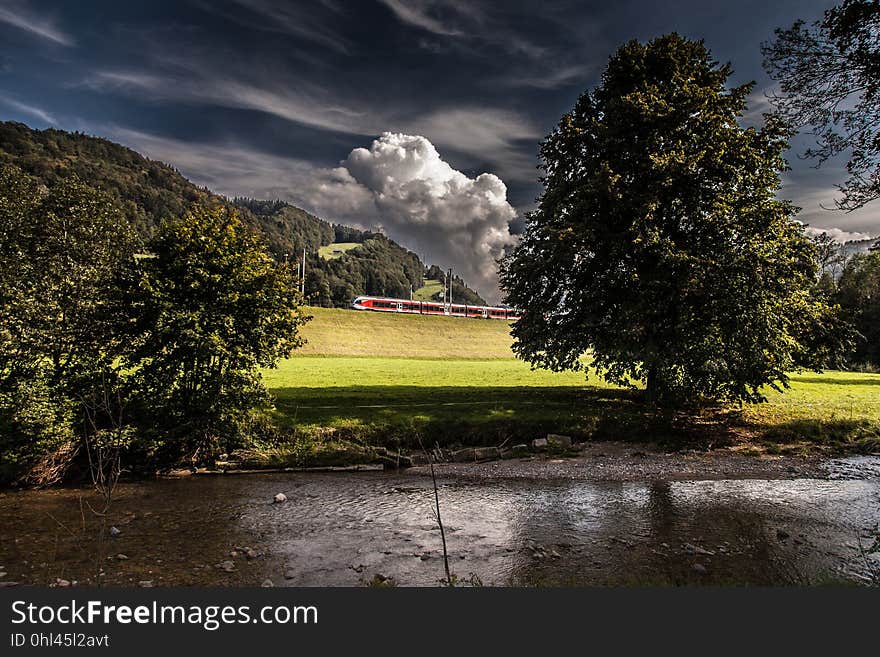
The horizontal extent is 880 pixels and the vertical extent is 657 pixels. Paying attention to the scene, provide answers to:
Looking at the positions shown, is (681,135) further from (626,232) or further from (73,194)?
(73,194)

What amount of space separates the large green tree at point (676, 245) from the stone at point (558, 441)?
416 centimetres

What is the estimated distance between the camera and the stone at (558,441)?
74.8ft

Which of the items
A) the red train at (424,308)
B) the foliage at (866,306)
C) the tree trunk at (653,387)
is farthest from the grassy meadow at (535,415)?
the red train at (424,308)

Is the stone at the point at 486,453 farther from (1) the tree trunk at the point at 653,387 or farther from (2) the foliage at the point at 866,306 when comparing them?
(2) the foliage at the point at 866,306

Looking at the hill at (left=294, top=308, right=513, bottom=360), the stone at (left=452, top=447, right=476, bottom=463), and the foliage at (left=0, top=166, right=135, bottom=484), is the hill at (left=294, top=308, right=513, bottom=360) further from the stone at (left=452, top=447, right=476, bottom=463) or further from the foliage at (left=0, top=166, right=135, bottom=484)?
the stone at (left=452, top=447, right=476, bottom=463)

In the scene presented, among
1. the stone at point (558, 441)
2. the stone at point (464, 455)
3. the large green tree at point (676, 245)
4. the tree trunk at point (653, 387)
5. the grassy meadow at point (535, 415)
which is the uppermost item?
the large green tree at point (676, 245)

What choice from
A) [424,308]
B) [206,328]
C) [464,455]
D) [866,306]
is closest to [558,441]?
[464,455]

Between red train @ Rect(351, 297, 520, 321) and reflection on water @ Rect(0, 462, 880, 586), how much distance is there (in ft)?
248

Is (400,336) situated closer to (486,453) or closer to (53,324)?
(486,453)

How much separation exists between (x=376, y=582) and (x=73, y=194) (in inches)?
945

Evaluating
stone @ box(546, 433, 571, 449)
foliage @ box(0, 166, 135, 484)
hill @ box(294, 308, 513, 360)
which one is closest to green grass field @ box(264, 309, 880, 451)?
stone @ box(546, 433, 571, 449)

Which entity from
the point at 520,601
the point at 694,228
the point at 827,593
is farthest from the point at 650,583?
the point at 694,228

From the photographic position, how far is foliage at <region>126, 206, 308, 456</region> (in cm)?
1872

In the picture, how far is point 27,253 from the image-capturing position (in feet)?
67.9
